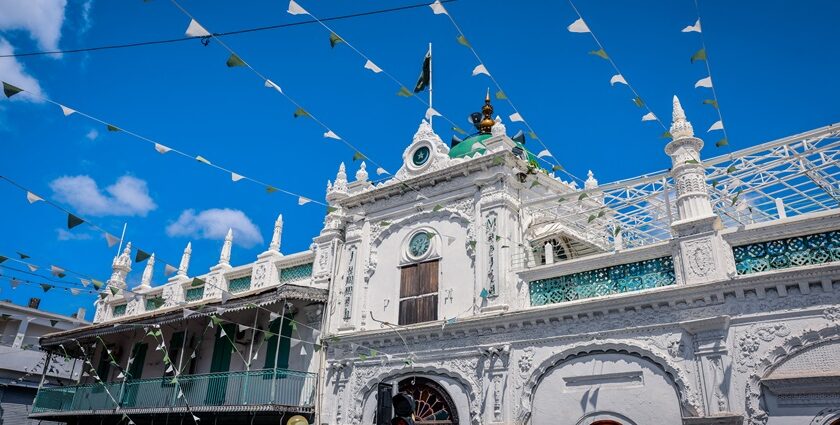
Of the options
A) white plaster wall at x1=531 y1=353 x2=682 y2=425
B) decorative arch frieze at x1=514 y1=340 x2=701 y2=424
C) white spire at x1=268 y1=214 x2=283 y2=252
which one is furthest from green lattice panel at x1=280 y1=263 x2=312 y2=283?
white plaster wall at x1=531 y1=353 x2=682 y2=425

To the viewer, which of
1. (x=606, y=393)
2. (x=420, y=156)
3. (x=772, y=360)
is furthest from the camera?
(x=420, y=156)

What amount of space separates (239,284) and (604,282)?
1242 centimetres

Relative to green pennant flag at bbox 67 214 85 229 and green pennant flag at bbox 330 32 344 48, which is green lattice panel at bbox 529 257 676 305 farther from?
green pennant flag at bbox 67 214 85 229

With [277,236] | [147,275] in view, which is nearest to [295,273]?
[277,236]

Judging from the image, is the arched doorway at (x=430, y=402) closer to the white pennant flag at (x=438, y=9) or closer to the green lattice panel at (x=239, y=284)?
the green lattice panel at (x=239, y=284)

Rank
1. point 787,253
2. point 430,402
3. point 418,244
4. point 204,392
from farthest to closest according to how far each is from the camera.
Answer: point 204,392
point 418,244
point 430,402
point 787,253

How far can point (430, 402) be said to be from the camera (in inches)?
558

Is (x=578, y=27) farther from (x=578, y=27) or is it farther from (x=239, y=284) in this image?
(x=239, y=284)

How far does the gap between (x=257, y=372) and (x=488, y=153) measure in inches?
318

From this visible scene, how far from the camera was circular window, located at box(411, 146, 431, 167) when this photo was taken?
55.4 feet

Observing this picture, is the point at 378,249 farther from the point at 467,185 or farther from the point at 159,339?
the point at 159,339

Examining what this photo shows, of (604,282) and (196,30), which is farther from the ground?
(196,30)

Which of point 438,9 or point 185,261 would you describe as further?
point 185,261

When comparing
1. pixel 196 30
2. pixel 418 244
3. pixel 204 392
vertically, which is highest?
pixel 418 244
